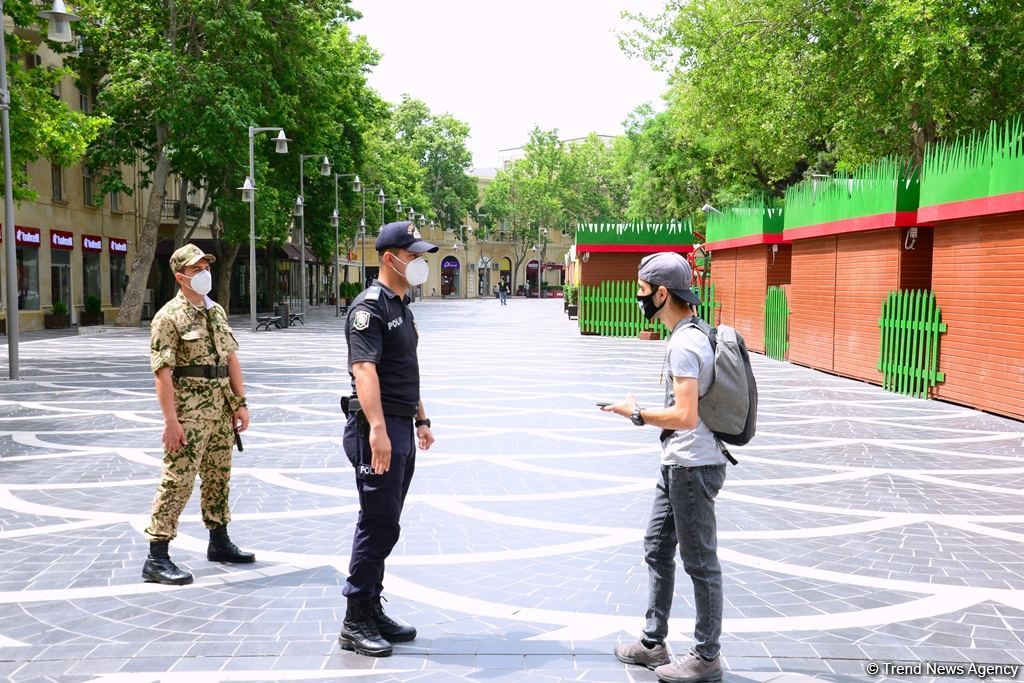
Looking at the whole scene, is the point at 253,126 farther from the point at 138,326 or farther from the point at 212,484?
the point at 212,484

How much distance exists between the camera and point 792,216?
60.5ft

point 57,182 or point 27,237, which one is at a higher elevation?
point 57,182

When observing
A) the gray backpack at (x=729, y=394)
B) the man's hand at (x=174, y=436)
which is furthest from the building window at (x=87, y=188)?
the gray backpack at (x=729, y=394)

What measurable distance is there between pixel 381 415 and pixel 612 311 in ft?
75.5

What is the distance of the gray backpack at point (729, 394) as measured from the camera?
3.62m

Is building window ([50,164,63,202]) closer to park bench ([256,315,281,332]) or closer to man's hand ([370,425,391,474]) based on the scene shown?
park bench ([256,315,281,332])

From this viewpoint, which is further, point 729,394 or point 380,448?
point 380,448

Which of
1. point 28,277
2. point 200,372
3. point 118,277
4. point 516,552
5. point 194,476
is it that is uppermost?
point 118,277

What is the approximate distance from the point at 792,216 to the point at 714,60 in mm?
8349

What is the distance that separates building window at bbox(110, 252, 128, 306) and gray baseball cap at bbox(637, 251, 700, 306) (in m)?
35.0

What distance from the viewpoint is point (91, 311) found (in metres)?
31.0

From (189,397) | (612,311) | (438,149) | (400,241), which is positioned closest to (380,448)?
(400,241)

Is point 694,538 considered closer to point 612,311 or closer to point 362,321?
point 362,321

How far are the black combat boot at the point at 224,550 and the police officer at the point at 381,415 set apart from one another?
1421mm
